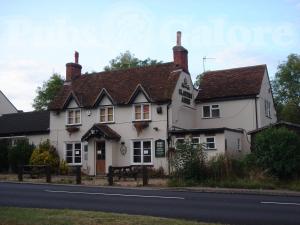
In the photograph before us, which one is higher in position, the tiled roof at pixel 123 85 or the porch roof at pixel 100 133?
the tiled roof at pixel 123 85

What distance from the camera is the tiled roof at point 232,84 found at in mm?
38094

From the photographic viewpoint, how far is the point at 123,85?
38.9m

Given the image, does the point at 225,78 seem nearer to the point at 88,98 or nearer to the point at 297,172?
the point at 88,98

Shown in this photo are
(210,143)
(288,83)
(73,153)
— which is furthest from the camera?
(288,83)

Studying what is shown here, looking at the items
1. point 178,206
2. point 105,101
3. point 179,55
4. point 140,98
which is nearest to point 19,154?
point 105,101

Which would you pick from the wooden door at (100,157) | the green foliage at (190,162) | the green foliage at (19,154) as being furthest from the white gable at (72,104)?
the green foliage at (190,162)

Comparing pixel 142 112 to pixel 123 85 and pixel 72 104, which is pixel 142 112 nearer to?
pixel 123 85

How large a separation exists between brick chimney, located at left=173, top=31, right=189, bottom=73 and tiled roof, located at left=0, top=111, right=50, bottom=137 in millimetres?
12892

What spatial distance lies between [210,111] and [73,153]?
1190 cm

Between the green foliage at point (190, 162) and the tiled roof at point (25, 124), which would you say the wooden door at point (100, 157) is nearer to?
the tiled roof at point (25, 124)

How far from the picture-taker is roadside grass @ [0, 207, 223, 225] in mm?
10672

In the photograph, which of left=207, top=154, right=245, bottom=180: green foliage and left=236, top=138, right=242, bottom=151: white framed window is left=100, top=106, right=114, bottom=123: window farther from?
left=207, top=154, right=245, bottom=180: green foliage

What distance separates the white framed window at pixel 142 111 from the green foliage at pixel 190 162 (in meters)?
9.80

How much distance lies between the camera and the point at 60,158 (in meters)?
39.3
